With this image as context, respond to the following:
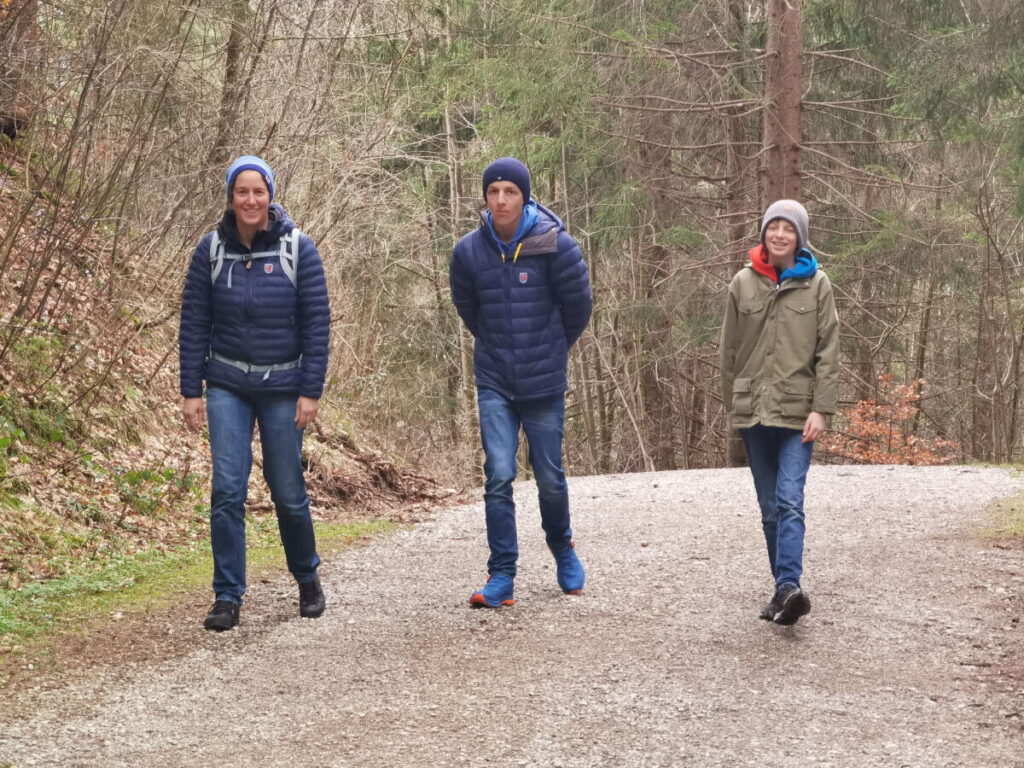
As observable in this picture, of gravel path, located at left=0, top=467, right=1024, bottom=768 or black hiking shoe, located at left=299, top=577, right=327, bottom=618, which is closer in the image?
gravel path, located at left=0, top=467, right=1024, bottom=768

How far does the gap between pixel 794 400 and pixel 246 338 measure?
9.04ft

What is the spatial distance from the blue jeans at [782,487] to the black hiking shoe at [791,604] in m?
0.06

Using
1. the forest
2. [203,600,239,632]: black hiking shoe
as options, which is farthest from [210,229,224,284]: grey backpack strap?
the forest

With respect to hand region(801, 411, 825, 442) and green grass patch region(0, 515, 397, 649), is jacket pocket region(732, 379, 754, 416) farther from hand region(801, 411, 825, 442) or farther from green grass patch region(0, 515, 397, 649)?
green grass patch region(0, 515, 397, 649)

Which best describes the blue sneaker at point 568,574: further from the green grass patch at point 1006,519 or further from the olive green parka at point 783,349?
the green grass patch at point 1006,519

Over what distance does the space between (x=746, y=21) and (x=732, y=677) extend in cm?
1534

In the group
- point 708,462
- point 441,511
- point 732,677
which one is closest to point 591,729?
point 732,677

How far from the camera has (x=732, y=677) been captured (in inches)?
200

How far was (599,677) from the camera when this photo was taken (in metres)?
5.09

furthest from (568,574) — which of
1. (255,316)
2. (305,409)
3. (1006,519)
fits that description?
(1006,519)

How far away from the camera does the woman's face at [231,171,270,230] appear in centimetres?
562

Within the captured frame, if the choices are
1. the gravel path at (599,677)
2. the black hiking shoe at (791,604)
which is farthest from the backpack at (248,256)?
the black hiking shoe at (791,604)

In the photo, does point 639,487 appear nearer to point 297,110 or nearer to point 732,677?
point 297,110

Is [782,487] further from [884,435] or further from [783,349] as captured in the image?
[884,435]
